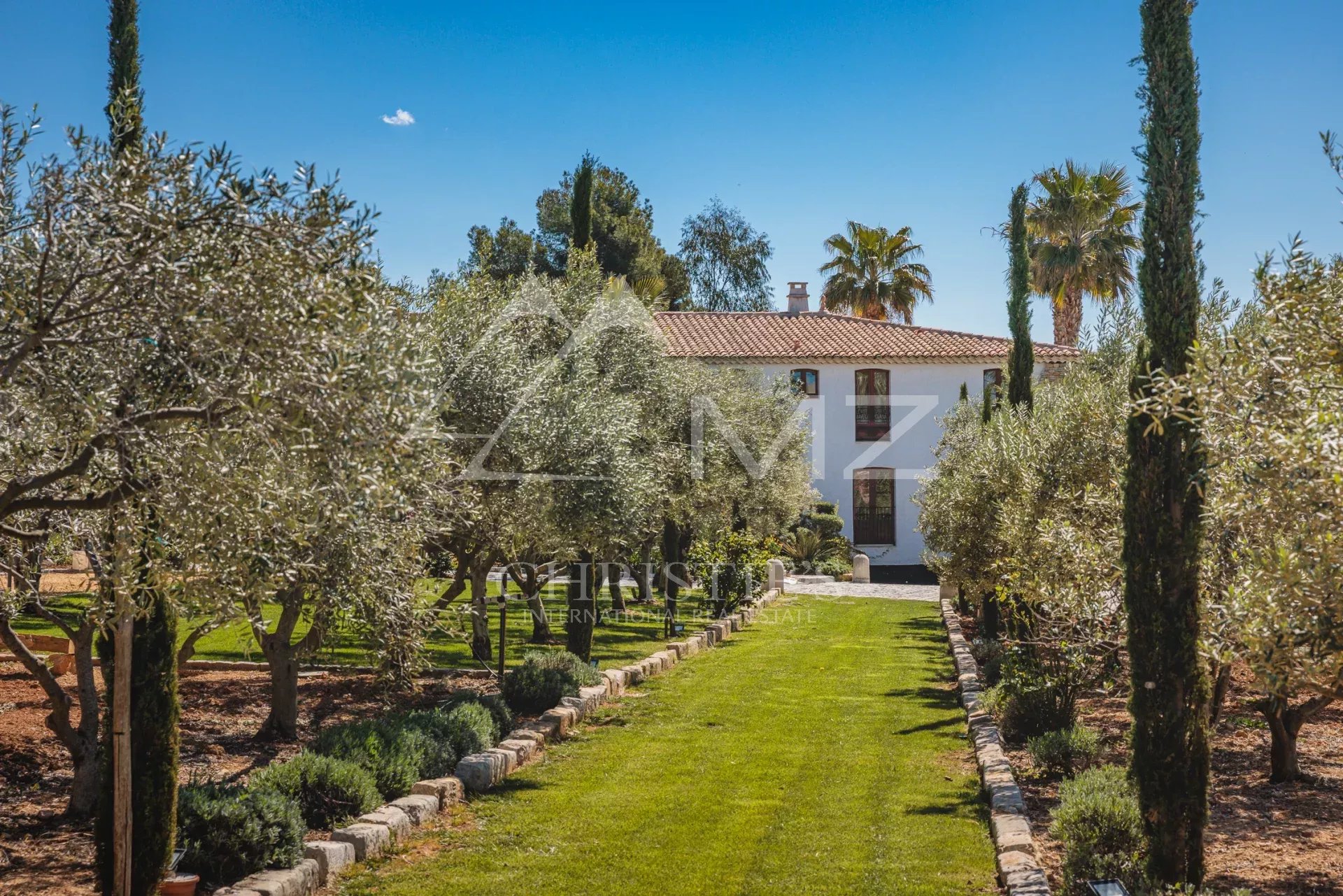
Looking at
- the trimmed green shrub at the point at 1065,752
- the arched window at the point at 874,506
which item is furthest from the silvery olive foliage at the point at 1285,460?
the arched window at the point at 874,506

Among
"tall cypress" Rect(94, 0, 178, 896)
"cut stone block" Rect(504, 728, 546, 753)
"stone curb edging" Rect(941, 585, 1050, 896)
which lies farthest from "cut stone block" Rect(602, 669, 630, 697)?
"tall cypress" Rect(94, 0, 178, 896)

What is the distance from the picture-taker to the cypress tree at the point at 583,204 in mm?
18844

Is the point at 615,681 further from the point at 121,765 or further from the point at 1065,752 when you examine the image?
the point at 121,765

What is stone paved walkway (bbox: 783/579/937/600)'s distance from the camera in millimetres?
29953

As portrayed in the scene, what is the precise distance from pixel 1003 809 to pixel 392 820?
499 cm

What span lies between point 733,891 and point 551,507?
584 centimetres

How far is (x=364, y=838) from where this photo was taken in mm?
7652

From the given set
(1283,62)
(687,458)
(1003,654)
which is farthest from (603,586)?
(1283,62)

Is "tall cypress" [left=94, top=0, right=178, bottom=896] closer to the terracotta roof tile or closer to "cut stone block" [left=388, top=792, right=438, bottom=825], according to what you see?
"cut stone block" [left=388, top=792, right=438, bottom=825]

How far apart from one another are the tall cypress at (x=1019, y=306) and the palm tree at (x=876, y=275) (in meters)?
24.7

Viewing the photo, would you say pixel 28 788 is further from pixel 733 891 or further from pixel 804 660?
pixel 804 660

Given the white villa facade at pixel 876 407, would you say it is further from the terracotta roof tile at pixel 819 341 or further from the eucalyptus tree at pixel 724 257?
the eucalyptus tree at pixel 724 257

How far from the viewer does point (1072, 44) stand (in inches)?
485

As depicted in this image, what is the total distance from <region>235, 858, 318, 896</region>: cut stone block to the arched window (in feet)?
105
